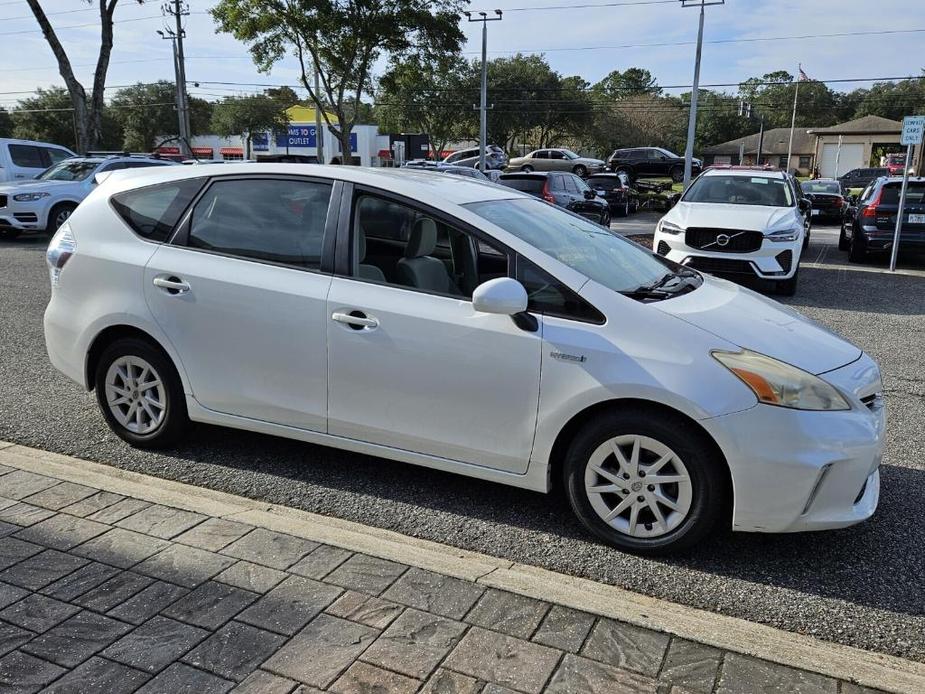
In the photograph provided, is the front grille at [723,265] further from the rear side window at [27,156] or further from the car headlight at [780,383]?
the rear side window at [27,156]

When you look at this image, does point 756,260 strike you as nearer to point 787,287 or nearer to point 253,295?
point 787,287

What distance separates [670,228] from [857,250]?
18.0 feet

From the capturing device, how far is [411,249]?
153 inches

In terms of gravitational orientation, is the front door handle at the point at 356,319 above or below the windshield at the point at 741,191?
below

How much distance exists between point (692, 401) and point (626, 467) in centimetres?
41

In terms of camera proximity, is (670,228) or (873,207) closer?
(670,228)

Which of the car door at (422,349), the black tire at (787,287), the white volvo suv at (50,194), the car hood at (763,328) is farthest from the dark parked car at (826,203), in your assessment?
the car door at (422,349)

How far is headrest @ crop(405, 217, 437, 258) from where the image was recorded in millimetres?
3859

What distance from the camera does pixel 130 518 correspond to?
11.4ft

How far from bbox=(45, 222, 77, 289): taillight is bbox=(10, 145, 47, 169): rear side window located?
632 inches

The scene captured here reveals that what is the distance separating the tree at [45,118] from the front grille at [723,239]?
6739cm

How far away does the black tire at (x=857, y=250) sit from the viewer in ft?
46.2

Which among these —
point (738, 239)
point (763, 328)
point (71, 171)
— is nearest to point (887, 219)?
point (738, 239)

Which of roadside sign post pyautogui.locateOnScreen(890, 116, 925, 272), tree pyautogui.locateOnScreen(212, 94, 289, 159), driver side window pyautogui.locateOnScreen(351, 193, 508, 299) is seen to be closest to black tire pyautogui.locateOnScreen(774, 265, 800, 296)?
roadside sign post pyautogui.locateOnScreen(890, 116, 925, 272)
